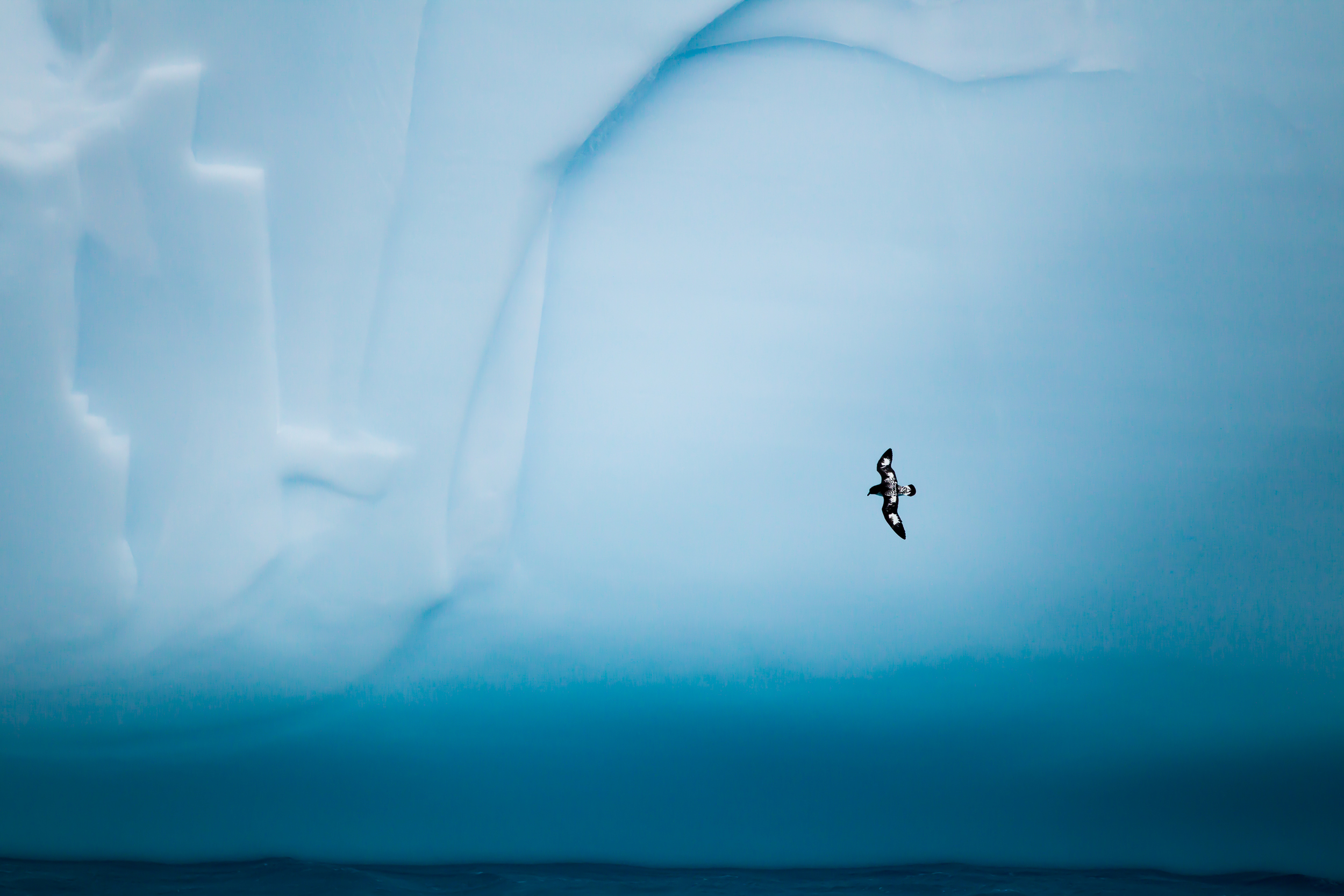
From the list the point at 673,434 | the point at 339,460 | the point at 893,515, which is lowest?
the point at 893,515

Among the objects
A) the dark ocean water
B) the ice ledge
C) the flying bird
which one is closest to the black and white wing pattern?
the flying bird

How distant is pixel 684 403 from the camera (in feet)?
9.38

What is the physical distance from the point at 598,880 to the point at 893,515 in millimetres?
1459

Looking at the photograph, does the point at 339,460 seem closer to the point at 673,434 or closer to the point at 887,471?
the point at 673,434

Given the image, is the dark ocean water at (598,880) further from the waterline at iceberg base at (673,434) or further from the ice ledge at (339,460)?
the ice ledge at (339,460)

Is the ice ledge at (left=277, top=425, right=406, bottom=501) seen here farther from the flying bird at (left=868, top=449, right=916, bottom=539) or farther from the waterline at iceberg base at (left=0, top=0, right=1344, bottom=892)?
the flying bird at (left=868, top=449, right=916, bottom=539)

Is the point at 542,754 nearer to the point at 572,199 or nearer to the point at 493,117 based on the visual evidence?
the point at 572,199

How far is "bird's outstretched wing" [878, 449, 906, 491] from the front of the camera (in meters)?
2.76

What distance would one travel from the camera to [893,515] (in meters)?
2.76

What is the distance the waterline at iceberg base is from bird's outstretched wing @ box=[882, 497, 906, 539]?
14 cm

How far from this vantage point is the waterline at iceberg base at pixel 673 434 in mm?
2666

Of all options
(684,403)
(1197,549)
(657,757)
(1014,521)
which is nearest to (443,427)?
(684,403)

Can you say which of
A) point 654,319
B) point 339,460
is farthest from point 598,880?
point 654,319

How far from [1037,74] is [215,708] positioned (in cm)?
332
